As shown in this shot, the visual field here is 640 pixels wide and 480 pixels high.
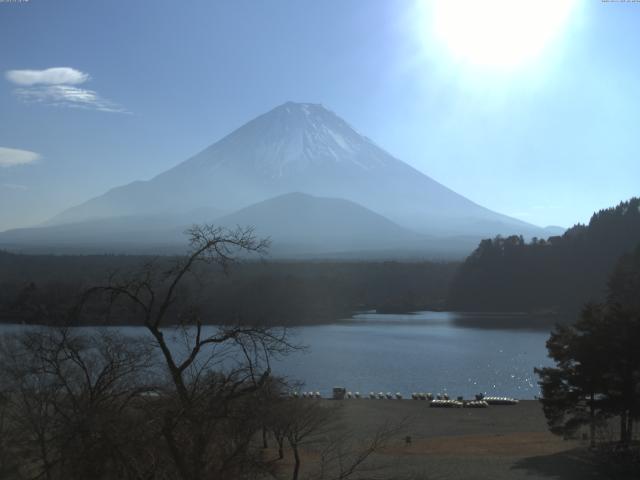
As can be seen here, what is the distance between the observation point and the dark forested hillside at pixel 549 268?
157 ft

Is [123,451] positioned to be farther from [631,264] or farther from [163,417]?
[631,264]

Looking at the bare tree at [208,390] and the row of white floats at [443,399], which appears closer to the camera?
the bare tree at [208,390]

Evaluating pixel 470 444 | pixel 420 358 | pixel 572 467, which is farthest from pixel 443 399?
pixel 572 467

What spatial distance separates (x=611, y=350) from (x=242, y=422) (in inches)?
313

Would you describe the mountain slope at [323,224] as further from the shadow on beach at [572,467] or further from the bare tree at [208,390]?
the bare tree at [208,390]

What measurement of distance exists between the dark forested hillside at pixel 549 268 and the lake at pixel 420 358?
8212mm

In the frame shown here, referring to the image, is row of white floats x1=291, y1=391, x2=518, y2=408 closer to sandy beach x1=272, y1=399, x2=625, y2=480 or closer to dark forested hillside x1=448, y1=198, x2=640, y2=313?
sandy beach x1=272, y1=399, x2=625, y2=480

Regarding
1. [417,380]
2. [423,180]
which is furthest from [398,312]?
[423,180]

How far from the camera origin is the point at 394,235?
4503 inches

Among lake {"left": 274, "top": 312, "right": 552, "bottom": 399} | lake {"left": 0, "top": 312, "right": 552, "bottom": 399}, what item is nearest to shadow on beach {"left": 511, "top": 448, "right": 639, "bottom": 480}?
lake {"left": 0, "top": 312, "right": 552, "bottom": 399}

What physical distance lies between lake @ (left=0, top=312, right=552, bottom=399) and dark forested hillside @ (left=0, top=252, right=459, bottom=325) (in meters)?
2.78

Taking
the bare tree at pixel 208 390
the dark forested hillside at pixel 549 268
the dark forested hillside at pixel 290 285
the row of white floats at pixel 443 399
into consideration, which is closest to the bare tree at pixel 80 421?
the bare tree at pixel 208 390

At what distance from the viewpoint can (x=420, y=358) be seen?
1041 inches

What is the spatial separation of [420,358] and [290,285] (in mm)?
18396
